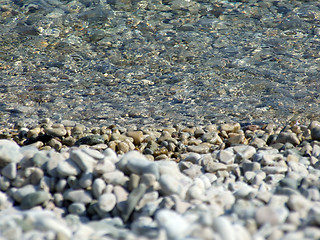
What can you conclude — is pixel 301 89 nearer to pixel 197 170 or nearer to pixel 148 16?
pixel 197 170

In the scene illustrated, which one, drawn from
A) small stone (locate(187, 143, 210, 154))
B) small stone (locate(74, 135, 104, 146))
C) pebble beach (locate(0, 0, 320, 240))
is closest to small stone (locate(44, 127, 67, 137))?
pebble beach (locate(0, 0, 320, 240))

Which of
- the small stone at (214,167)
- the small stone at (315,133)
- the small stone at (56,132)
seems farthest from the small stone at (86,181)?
the small stone at (315,133)

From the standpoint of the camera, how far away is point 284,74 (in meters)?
4.64

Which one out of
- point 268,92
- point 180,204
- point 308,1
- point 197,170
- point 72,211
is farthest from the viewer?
point 308,1

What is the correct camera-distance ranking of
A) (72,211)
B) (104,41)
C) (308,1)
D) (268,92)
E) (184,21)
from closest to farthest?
(72,211) < (268,92) < (104,41) < (184,21) < (308,1)

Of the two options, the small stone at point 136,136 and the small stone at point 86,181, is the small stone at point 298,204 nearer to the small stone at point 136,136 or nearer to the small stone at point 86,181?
the small stone at point 86,181

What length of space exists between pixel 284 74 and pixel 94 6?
119 inches

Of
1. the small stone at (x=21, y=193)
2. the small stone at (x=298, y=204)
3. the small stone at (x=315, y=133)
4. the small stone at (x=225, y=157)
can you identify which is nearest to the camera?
the small stone at (x=298, y=204)

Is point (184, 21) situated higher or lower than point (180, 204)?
lower

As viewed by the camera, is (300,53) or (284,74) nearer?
(284,74)

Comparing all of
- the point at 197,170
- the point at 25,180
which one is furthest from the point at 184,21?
the point at 25,180

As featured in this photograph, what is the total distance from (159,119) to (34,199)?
1.89 meters

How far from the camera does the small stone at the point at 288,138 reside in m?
3.21

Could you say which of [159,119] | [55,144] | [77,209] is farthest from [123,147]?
[77,209]
